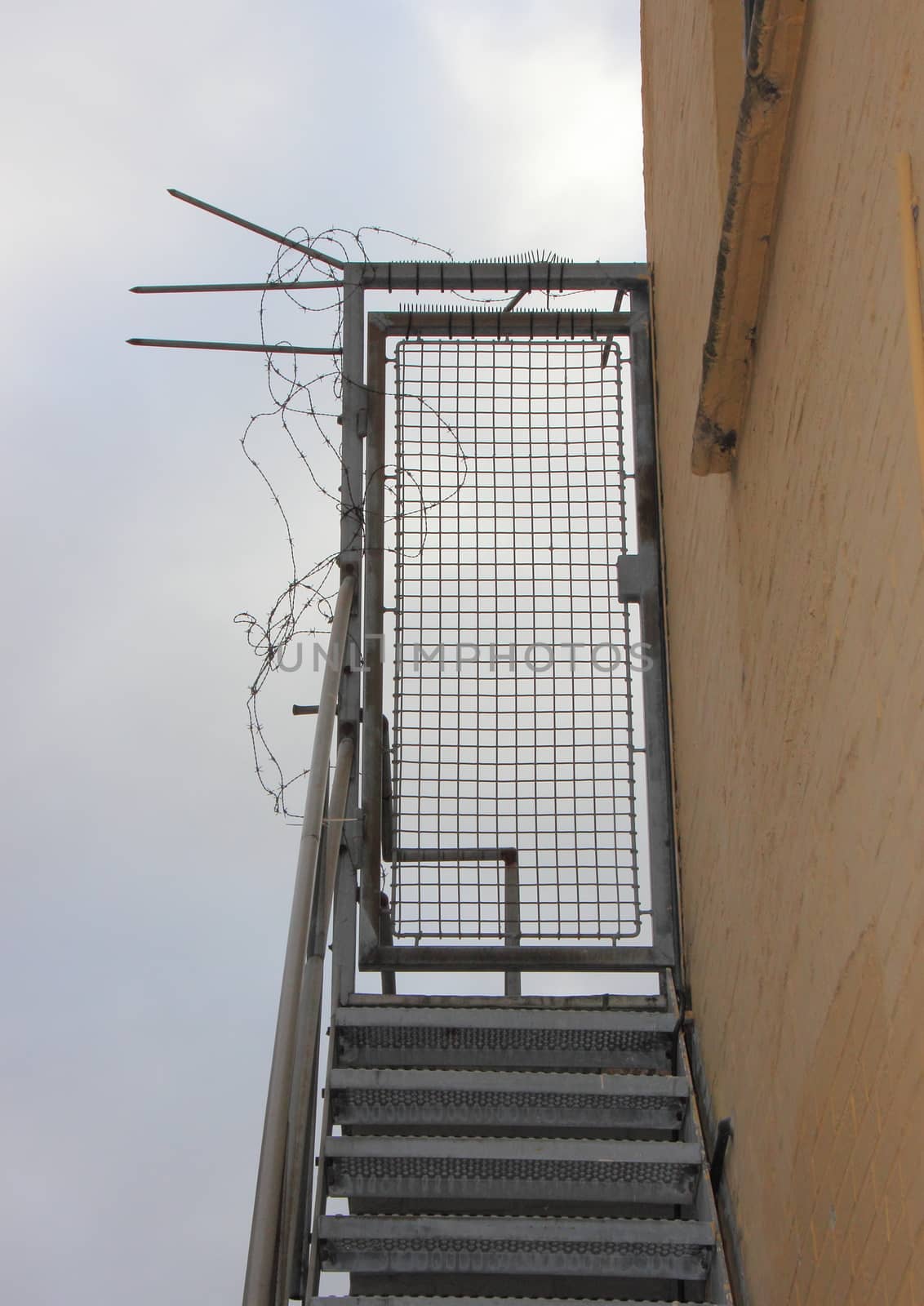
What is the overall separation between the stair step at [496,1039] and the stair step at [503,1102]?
7.1 inches

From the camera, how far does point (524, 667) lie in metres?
5.43

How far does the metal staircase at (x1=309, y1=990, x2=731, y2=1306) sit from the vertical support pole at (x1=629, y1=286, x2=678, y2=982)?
1.59ft

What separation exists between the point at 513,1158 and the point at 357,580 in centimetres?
211

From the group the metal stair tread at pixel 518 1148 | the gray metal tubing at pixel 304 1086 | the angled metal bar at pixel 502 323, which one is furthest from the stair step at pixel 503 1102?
the angled metal bar at pixel 502 323

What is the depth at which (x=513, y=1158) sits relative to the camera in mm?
3969

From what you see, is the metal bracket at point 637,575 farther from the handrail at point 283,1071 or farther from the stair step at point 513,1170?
the stair step at point 513,1170

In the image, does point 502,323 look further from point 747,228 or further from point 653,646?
point 747,228

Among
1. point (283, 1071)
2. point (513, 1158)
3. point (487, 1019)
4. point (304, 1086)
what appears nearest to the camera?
point (283, 1071)

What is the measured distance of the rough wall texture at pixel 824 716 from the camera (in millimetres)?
2305

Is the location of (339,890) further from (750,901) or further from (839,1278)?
(839,1278)

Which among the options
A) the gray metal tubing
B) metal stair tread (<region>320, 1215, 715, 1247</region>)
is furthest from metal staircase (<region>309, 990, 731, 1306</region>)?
the gray metal tubing

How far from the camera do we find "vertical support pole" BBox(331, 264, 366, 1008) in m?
4.78

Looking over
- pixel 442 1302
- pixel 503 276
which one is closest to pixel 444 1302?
pixel 442 1302

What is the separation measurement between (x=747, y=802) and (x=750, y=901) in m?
0.24
